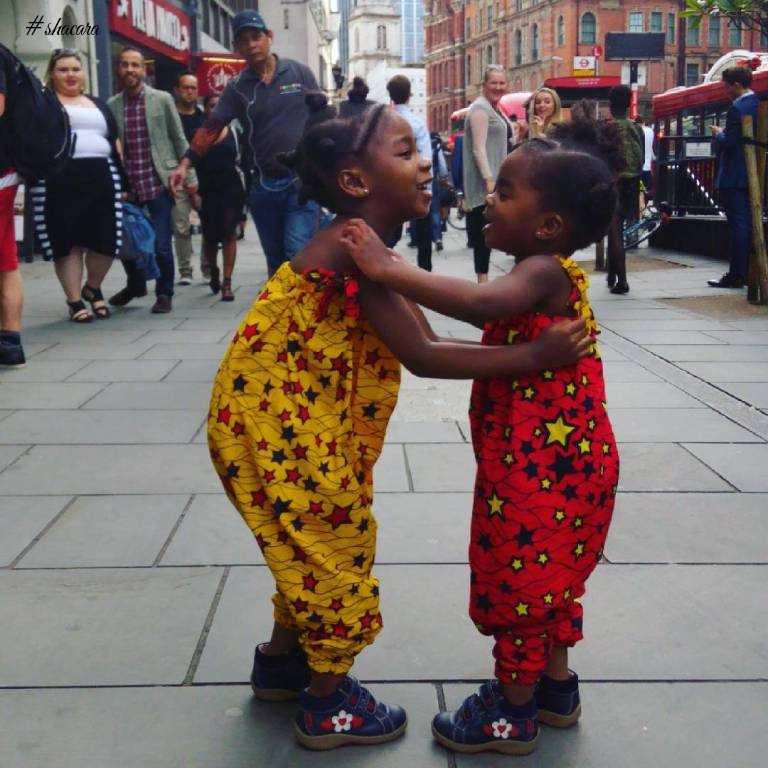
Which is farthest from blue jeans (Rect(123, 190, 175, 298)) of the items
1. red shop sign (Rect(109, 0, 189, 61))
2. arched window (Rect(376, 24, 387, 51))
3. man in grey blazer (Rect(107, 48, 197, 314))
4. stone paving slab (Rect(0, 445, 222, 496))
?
arched window (Rect(376, 24, 387, 51))

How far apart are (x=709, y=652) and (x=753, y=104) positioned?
25.2 ft

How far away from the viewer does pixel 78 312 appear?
304 inches

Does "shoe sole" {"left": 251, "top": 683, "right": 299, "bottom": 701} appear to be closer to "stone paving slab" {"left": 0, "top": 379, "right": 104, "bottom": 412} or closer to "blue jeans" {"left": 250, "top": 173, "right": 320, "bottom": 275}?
"stone paving slab" {"left": 0, "top": 379, "right": 104, "bottom": 412}

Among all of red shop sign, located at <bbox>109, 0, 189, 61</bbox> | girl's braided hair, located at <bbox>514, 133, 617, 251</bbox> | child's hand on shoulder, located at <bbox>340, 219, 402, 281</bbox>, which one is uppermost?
red shop sign, located at <bbox>109, 0, 189, 61</bbox>

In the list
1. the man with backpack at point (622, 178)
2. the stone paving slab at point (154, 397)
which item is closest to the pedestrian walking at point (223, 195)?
the man with backpack at point (622, 178)

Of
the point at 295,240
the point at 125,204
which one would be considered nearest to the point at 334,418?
the point at 295,240

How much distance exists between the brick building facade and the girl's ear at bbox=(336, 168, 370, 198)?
58928 mm

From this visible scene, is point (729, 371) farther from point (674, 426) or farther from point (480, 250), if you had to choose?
point (480, 250)

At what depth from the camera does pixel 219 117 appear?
636 centimetres

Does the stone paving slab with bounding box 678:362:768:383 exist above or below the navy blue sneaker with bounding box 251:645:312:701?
below

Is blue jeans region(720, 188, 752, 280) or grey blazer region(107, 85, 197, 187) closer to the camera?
grey blazer region(107, 85, 197, 187)

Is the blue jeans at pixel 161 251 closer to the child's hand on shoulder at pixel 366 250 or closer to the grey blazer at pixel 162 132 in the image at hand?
Result: the grey blazer at pixel 162 132

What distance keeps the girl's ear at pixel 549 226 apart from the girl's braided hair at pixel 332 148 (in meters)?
0.36

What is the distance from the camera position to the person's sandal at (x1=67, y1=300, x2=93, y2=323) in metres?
7.71
